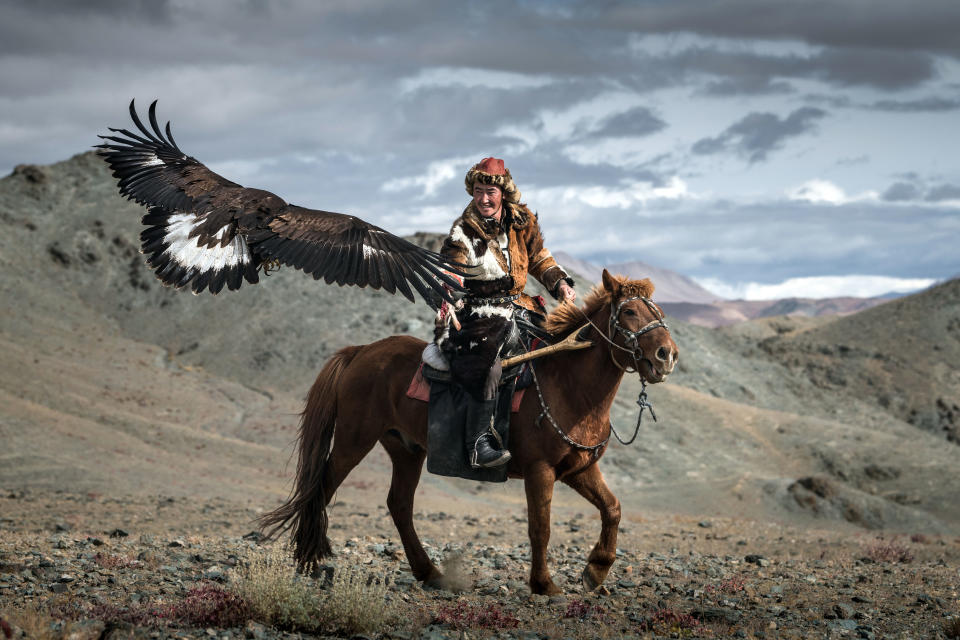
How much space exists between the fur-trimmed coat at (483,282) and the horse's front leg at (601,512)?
1.24 m

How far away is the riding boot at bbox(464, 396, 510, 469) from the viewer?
23.8ft

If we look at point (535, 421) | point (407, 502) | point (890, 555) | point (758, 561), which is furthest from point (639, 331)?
point (890, 555)

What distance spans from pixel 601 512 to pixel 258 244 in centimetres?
368

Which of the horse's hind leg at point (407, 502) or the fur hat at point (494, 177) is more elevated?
the fur hat at point (494, 177)

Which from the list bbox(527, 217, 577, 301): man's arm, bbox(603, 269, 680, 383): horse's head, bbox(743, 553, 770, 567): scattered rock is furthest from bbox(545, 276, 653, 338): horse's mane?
bbox(743, 553, 770, 567): scattered rock

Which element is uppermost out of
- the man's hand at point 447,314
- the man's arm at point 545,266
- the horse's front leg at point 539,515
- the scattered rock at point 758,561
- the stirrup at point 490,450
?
the man's arm at point 545,266

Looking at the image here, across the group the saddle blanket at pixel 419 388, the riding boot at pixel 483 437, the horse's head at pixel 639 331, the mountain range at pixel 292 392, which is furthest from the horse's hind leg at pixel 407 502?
the mountain range at pixel 292 392

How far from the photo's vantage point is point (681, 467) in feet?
86.9

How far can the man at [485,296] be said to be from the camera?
736 cm

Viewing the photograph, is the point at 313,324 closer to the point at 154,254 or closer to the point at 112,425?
the point at 112,425

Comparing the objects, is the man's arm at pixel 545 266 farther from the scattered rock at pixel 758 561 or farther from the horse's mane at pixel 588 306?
the scattered rock at pixel 758 561

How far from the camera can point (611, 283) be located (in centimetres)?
714

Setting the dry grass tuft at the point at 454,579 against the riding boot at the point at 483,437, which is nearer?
the riding boot at the point at 483,437

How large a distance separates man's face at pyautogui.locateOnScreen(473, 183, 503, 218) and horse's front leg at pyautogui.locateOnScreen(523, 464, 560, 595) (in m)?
2.26
